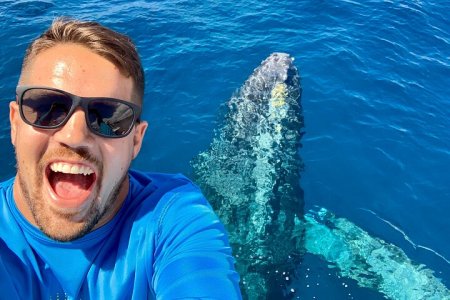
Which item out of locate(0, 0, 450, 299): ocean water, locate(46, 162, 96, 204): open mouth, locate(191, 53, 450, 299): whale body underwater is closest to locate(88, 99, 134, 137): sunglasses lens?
locate(46, 162, 96, 204): open mouth

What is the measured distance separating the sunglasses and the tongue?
35 cm

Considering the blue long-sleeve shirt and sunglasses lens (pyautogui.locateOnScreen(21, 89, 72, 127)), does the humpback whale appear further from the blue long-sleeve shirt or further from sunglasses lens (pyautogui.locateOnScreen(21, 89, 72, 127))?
sunglasses lens (pyautogui.locateOnScreen(21, 89, 72, 127))

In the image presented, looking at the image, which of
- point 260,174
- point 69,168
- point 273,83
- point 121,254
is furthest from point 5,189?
point 273,83

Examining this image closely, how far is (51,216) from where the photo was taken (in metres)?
2.92

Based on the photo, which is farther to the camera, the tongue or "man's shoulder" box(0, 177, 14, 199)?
"man's shoulder" box(0, 177, 14, 199)

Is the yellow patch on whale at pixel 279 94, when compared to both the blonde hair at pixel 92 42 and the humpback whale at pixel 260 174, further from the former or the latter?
the blonde hair at pixel 92 42

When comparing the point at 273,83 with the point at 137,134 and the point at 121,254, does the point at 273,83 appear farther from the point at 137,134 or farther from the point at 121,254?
the point at 121,254

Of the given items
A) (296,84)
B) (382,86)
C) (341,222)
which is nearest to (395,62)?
(382,86)

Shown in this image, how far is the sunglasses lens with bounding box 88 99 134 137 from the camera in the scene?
9.67 ft

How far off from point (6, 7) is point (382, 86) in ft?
44.1

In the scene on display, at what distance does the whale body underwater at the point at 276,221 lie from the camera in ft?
25.4

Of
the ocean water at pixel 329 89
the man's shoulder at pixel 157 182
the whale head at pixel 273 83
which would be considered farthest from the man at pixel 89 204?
the whale head at pixel 273 83

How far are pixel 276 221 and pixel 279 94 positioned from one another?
12.2 ft

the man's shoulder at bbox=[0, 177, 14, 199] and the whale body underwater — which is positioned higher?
the man's shoulder at bbox=[0, 177, 14, 199]
